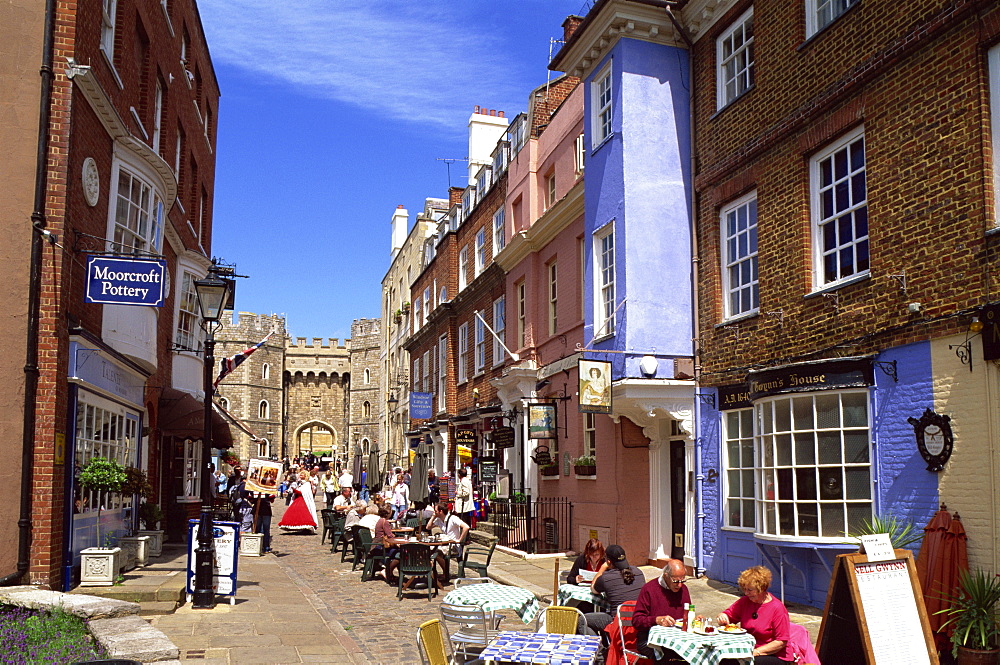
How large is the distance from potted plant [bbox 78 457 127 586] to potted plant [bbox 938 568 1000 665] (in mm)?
10044

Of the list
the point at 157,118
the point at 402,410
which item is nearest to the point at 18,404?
the point at 157,118

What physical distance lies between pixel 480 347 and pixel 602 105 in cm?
1157

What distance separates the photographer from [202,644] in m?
9.34

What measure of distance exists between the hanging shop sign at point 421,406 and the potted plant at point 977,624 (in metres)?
24.1

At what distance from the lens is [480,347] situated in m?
26.9

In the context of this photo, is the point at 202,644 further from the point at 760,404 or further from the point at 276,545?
the point at 276,545

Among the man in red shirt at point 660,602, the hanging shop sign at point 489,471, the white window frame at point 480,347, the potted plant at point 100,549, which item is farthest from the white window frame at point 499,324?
the man in red shirt at point 660,602

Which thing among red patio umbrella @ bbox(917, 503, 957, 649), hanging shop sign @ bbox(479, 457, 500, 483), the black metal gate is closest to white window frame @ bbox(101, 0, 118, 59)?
the black metal gate

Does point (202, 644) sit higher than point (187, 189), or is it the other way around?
point (187, 189)

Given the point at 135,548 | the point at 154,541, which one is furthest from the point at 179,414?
the point at 135,548

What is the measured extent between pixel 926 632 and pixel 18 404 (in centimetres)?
1060

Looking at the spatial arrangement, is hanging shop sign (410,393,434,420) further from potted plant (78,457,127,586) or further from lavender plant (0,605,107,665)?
lavender plant (0,605,107,665)

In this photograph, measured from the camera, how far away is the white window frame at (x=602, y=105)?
640 inches

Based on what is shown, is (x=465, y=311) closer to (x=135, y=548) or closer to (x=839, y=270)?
(x=135, y=548)
